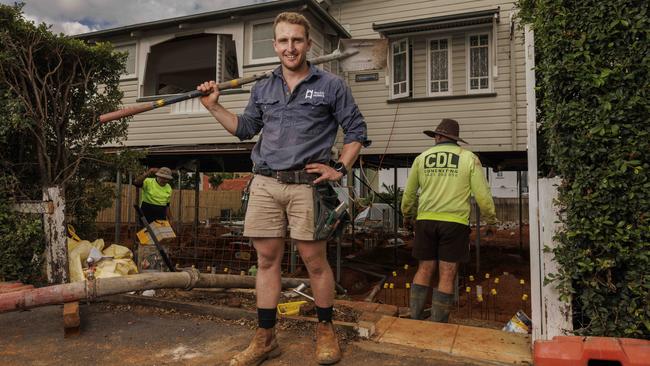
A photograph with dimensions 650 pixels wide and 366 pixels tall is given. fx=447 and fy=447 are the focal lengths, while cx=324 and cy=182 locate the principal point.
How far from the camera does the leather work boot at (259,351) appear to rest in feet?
8.34

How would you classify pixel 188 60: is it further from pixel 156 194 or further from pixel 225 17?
pixel 156 194

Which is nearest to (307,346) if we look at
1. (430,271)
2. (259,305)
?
(259,305)

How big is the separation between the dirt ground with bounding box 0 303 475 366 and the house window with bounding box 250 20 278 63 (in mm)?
7164

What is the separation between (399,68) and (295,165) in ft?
28.2

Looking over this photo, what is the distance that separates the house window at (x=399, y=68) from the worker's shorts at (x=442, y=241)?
6.78 meters

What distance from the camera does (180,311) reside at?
3.87m

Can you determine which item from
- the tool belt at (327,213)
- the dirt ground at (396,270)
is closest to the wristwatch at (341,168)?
the tool belt at (327,213)

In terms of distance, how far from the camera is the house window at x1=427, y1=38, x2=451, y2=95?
33.8ft

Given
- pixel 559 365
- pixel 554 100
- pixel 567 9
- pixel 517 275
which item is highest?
pixel 567 9

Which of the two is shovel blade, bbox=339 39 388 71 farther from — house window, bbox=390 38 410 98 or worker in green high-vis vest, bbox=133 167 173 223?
worker in green high-vis vest, bbox=133 167 173 223

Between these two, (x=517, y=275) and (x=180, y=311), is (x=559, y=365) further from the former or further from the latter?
(x=517, y=275)

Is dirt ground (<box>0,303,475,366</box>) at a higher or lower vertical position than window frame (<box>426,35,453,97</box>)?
lower

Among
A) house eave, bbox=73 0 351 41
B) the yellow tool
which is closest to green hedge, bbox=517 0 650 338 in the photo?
the yellow tool

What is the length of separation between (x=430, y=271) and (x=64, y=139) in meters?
4.26
